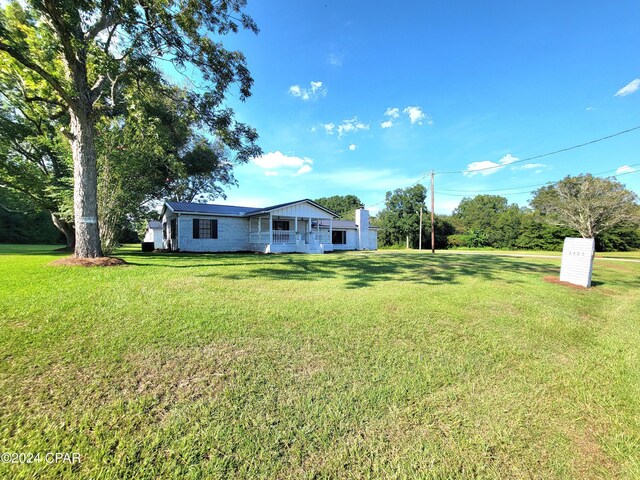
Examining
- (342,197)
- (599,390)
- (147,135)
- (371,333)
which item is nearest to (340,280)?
(371,333)

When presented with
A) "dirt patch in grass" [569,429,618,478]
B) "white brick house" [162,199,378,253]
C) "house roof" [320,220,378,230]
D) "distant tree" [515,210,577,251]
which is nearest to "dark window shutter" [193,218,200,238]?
"white brick house" [162,199,378,253]

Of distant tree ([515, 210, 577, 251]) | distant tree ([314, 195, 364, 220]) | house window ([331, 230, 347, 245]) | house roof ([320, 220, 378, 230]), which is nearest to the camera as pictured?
house roof ([320, 220, 378, 230])

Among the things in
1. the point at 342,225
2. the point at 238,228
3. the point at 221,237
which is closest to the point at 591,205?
the point at 342,225

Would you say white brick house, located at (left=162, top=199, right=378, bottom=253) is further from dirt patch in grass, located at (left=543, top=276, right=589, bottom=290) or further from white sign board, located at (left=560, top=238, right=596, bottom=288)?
white sign board, located at (left=560, top=238, right=596, bottom=288)

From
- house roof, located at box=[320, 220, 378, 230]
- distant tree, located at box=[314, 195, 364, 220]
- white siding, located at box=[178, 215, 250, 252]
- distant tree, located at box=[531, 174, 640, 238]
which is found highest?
distant tree, located at box=[314, 195, 364, 220]

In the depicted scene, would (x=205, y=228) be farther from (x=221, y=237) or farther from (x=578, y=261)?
(x=578, y=261)

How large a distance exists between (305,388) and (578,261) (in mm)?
9628

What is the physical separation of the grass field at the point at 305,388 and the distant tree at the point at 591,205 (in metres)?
28.0

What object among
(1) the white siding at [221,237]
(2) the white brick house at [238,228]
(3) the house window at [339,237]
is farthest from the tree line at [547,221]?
(1) the white siding at [221,237]

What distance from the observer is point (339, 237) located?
85.9ft

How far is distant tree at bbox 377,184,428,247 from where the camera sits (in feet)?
116

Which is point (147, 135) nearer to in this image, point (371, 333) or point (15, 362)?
point (15, 362)

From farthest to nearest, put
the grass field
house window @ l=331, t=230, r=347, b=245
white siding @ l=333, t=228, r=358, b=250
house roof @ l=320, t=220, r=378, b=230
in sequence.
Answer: white siding @ l=333, t=228, r=358, b=250 < house window @ l=331, t=230, r=347, b=245 < house roof @ l=320, t=220, r=378, b=230 < the grass field

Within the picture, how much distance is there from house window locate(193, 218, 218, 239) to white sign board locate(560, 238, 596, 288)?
16.8 metres
